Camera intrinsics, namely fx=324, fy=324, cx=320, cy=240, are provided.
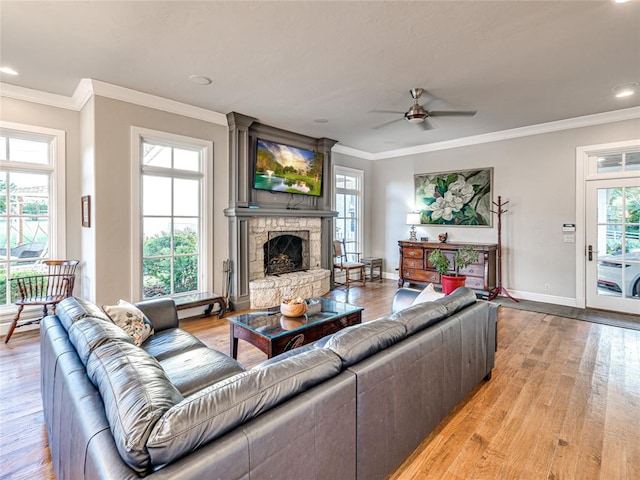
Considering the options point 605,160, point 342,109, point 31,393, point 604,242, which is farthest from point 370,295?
point 31,393

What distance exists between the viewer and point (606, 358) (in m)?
3.07

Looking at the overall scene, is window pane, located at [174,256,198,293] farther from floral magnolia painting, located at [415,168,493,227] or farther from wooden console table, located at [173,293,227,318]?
floral magnolia painting, located at [415,168,493,227]

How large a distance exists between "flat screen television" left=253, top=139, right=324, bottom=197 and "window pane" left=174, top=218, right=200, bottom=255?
3.67 feet

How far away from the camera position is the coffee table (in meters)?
2.44

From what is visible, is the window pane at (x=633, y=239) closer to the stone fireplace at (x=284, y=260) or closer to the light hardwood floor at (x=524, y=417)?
the light hardwood floor at (x=524, y=417)

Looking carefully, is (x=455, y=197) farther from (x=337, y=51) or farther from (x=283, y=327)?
(x=283, y=327)

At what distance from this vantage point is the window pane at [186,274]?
4.39m

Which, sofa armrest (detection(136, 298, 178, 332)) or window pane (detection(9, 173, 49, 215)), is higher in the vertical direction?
window pane (detection(9, 173, 49, 215))

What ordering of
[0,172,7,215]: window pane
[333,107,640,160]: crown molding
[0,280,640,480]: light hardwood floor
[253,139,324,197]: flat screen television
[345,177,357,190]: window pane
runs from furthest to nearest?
[345,177,357,190]: window pane, [253,139,324,197]: flat screen television, [333,107,640,160]: crown molding, [0,172,7,215]: window pane, [0,280,640,480]: light hardwood floor

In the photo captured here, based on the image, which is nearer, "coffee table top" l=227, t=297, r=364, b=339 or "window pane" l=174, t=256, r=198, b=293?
"coffee table top" l=227, t=297, r=364, b=339

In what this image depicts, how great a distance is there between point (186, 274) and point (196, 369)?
2797mm

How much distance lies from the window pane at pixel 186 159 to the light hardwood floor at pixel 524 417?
2.30 m

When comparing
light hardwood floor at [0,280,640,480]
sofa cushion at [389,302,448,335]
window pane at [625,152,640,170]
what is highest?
window pane at [625,152,640,170]

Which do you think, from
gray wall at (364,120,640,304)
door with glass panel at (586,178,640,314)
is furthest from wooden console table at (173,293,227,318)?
door with glass panel at (586,178,640,314)
